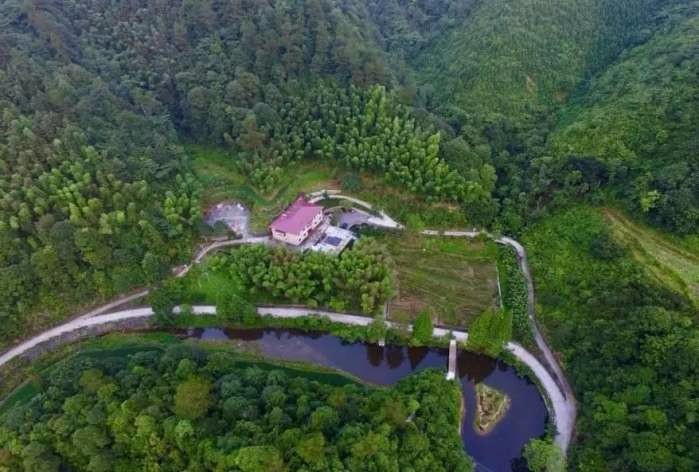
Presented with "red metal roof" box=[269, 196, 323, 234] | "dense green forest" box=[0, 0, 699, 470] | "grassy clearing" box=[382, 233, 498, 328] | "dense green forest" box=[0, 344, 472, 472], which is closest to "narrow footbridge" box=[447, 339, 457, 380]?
"grassy clearing" box=[382, 233, 498, 328]

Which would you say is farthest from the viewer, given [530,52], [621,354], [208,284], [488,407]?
[530,52]

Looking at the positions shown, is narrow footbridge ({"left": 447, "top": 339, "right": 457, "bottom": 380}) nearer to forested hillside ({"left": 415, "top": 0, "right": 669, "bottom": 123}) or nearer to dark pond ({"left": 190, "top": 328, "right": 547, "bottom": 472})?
dark pond ({"left": 190, "top": 328, "right": 547, "bottom": 472})

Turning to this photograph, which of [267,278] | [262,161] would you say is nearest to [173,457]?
[267,278]

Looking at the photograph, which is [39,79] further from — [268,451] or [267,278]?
[268,451]

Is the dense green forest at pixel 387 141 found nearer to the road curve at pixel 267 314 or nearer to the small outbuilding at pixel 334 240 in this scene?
the road curve at pixel 267 314

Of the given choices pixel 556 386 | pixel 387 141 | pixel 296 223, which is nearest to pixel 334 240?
pixel 296 223

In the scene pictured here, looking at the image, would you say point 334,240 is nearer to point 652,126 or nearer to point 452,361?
point 452,361

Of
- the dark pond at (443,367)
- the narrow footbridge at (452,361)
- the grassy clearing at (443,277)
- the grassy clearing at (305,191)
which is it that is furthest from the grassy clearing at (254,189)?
the narrow footbridge at (452,361)

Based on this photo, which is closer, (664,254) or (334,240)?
(664,254)
